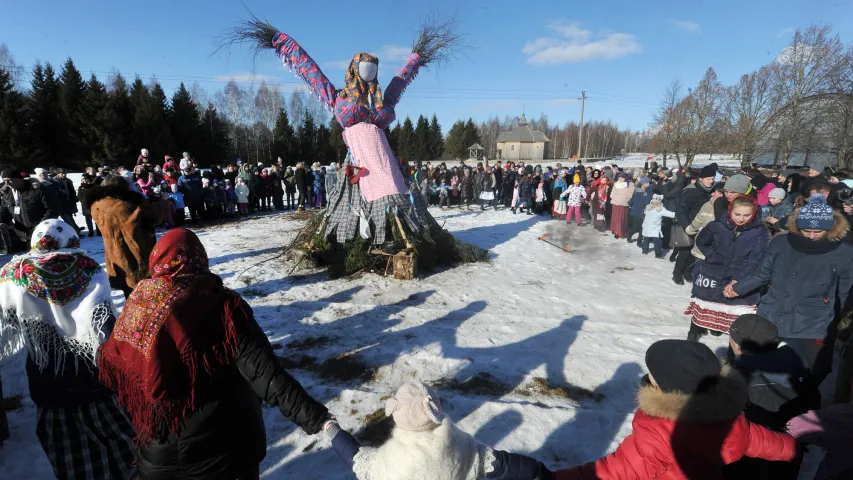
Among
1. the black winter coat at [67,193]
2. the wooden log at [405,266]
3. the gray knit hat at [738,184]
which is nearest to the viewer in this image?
the gray knit hat at [738,184]

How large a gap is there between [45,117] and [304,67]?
28.8 metres

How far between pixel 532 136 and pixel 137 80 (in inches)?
1723

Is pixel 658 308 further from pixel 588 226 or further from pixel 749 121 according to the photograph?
pixel 749 121

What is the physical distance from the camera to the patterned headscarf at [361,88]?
6246 mm

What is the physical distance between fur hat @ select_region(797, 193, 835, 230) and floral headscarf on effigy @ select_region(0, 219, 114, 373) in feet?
15.4

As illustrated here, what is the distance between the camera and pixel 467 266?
24.7 ft

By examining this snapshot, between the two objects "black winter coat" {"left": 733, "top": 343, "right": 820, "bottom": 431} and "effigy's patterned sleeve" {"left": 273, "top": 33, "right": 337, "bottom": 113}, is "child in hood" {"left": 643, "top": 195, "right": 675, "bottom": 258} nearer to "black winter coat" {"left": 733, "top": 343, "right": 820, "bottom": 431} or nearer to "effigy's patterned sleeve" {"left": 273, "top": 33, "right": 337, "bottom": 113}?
"black winter coat" {"left": 733, "top": 343, "right": 820, "bottom": 431}

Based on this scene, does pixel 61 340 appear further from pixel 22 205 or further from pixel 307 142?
pixel 307 142

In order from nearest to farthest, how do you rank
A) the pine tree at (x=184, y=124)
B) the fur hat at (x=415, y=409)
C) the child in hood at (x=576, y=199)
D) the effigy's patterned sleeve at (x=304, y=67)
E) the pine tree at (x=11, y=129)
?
the fur hat at (x=415, y=409) < the effigy's patterned sleeve at (x=304, y=67) < the child in hood at (x=576, y=199) < the pine tree at (x=11, y=129) < the pine tree at (x=184, y=124)

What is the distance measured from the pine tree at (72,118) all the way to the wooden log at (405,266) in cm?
2808

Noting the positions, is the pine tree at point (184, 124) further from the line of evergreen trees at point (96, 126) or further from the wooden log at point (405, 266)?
the wooden log at point (405, 266)

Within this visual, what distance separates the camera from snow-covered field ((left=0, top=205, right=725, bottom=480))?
10.1 feet

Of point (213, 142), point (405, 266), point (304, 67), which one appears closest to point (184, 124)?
point (213, 142)

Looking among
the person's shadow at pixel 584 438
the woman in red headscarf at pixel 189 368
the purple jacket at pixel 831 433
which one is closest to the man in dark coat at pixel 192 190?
the woman in red headscarf at pixel 189 368
